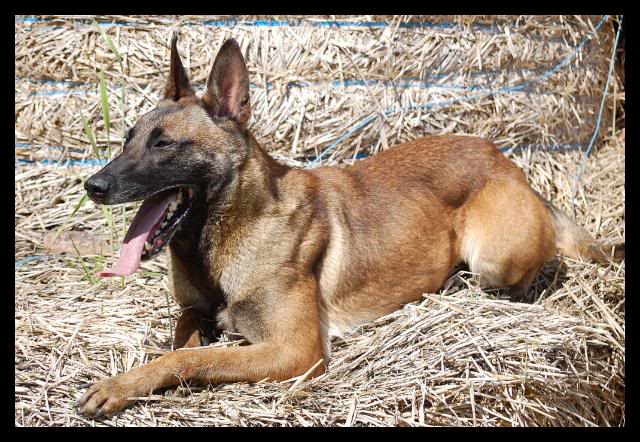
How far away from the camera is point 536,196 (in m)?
5.30

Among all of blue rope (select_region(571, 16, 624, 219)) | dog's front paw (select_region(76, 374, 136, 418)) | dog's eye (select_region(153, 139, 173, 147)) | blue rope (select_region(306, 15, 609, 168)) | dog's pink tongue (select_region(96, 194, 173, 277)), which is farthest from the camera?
blue rope (select_region(571, 16, 624, 219))

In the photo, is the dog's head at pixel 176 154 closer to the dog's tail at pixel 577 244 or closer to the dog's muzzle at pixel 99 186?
the dog's muzzle at pixel 99 186

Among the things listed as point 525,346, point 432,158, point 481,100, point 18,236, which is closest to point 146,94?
point 18,236

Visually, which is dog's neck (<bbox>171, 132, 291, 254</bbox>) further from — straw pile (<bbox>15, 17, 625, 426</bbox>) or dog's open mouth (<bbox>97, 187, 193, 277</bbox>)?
straw pile (<bbox>15, 17, 625, 426</bbox>)

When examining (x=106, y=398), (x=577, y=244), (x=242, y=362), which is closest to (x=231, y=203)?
(x=242, y=362)

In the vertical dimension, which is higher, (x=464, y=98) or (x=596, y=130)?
(x=464, y=98)


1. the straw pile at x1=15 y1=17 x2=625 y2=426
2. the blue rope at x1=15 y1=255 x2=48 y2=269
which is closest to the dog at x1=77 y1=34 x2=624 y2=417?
the straw pile at x1=15 y1=17 x2=625 y2=426

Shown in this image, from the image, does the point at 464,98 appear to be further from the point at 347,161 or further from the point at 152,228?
the point at 152,228

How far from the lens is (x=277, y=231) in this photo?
4.27m

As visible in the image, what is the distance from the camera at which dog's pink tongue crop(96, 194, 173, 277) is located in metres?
3.88

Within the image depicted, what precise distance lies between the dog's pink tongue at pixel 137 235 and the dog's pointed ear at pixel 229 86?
63cm

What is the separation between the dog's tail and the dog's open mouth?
297 centimetres

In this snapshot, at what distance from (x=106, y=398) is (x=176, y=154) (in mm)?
1379

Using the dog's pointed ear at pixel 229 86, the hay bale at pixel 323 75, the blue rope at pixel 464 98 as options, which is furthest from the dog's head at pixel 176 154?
the blue rope at pixel 464 98
